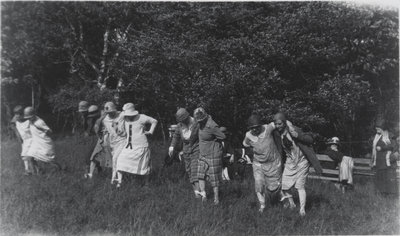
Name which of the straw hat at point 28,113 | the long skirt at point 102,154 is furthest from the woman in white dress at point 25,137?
the long skirt at point 102,154

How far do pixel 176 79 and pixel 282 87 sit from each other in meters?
3.97

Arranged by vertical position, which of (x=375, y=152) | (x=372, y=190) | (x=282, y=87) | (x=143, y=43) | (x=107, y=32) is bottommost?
(x=372, y=190)

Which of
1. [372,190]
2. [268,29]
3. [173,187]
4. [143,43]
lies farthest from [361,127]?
[173,187]

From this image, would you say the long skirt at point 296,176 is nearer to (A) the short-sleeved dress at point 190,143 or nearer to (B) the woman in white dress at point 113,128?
(A) the short-sleeved dress at point 190,143

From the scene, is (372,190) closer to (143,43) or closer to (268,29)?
(268,29)

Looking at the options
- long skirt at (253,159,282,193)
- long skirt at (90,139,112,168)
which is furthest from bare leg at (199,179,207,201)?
long skirt at (90,139,112,168)

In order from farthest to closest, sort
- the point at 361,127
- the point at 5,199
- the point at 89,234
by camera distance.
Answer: the point at 361,127 < the point at 5,199 < the point at 89,234

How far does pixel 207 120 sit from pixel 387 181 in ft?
15.5

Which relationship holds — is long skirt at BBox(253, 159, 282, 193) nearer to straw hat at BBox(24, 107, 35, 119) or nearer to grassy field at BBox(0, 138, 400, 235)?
grassy field at BBox(0, 138, 400, 235)

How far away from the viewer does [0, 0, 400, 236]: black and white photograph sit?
24.4 ft

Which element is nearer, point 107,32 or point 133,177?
point 133,177

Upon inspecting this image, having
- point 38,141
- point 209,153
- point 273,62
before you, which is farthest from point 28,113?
point 273,62

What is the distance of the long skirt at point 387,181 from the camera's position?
10008 millimetres

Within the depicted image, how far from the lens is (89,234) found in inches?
246
